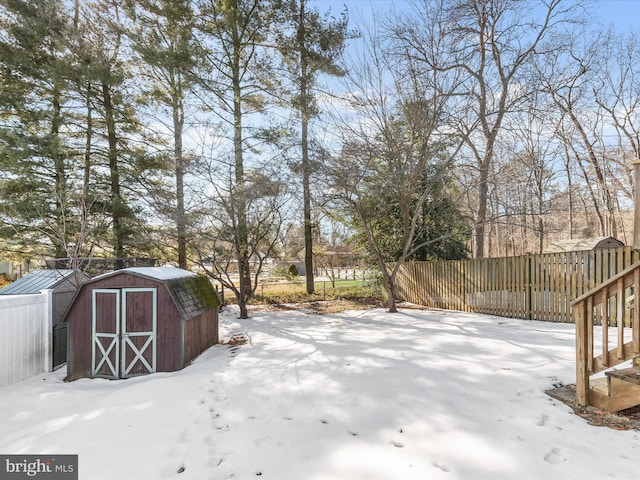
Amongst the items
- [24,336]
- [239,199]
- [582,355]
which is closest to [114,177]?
[239,199]

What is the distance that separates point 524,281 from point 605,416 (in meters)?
5.64

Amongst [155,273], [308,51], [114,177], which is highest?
[308,51]

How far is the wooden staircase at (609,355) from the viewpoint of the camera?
9.52 ft

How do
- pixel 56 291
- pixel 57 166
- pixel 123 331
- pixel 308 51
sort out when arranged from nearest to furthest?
1. pixel 123 331
2. pixel 56 291
3. pixel 57 166
4. pixel 308 51

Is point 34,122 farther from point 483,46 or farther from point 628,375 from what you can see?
point 628,375

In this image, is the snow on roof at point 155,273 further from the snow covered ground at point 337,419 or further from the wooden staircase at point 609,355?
the wooden staircase at point 609,355

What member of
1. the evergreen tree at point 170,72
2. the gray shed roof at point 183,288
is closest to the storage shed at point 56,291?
the gray shed roof at point 183,288

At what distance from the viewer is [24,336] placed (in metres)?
5.68

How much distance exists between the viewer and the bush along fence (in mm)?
6898

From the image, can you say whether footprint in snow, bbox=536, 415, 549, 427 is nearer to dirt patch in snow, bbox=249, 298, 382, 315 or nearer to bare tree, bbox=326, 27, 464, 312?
bare tree, bbox=326, 27, 464, 312

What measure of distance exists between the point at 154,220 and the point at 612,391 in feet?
39.8

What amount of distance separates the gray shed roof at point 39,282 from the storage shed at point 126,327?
1619 millimetres

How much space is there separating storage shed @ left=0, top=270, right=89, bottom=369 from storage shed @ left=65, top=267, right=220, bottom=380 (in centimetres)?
101

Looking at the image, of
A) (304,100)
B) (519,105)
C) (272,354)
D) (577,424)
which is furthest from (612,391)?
(304,100)
